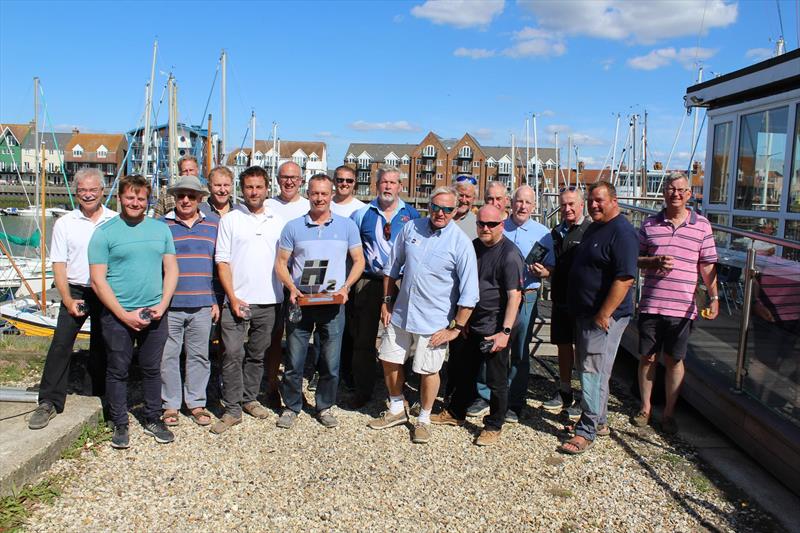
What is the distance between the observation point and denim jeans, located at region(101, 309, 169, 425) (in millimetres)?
4301

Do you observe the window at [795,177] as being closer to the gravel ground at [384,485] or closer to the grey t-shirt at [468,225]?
the gravel ground at [384,485]

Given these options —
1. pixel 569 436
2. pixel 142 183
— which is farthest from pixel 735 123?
pixel 142 183

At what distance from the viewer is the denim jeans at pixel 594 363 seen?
177 inches

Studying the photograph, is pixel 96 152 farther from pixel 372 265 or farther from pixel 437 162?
pixel 372 265

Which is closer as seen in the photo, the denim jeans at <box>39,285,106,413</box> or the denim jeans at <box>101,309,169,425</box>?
the denim jeans at <box>101,309,169,425</box>

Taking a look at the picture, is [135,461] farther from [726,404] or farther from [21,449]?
[726,404]

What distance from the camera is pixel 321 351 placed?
16.5 feet

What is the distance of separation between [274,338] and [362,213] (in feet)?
4.41

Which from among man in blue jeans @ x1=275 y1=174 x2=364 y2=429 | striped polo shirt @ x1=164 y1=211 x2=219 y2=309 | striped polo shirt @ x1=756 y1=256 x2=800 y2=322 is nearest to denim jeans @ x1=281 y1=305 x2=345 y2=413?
man in blue jeans @ x1=275 y1=174 x2=364 y2=429

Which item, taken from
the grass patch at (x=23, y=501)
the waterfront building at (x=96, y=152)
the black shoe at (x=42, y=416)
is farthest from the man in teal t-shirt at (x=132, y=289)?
the waterfront building at (x=96, y=152)

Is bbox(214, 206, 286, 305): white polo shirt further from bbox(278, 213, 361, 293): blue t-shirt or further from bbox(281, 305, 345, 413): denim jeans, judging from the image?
bbox(281, 305, 345, 413): denim jeans

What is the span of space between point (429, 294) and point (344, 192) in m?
1.50

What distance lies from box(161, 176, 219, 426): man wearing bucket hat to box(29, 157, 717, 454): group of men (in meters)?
0.01

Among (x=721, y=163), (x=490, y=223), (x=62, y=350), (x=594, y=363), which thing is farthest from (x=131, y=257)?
(x=721, y=163)
